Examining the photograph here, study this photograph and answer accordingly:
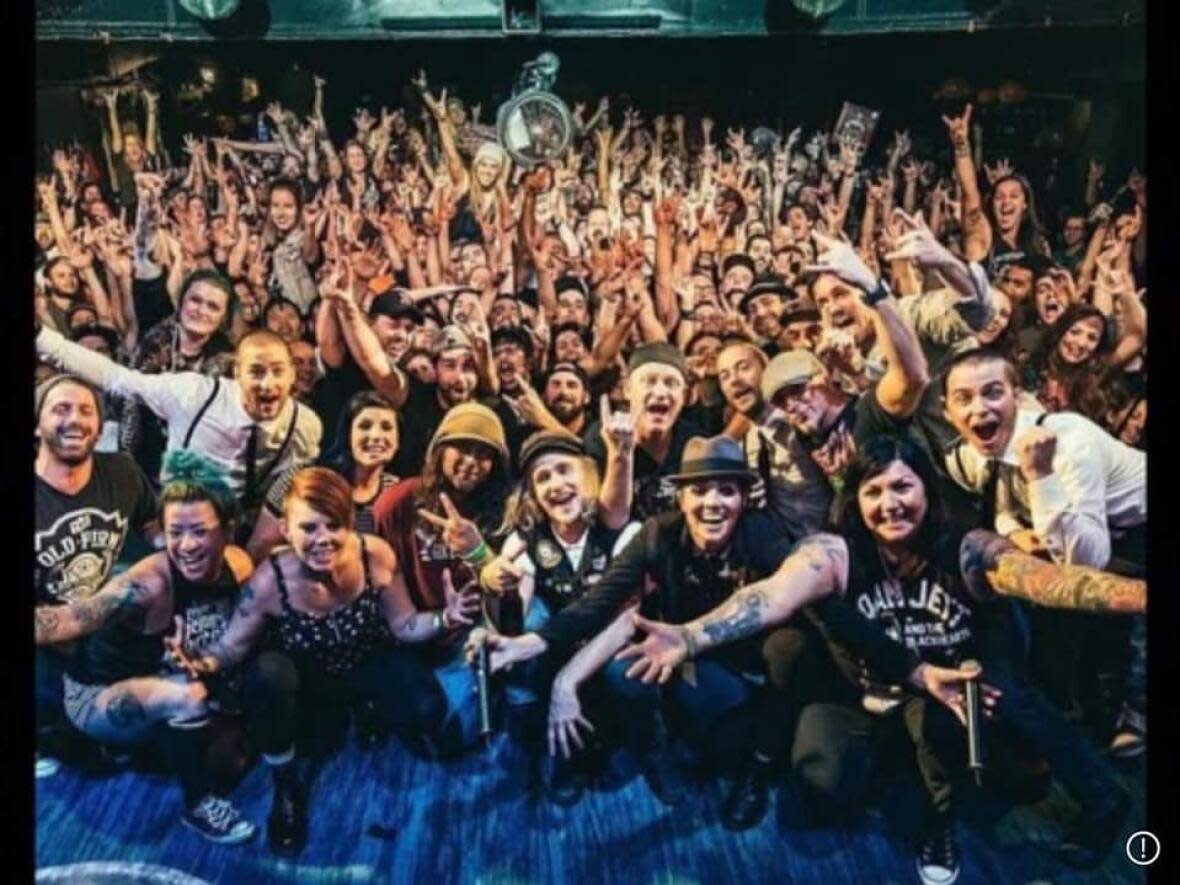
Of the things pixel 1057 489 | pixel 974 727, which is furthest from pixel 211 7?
pixel 974 727

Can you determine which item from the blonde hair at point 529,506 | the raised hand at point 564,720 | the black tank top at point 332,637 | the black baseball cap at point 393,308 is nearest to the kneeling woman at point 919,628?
the raised hand at point 564,720

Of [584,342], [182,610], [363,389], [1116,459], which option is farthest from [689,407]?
[182,610]

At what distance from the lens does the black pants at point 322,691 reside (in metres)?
4.39

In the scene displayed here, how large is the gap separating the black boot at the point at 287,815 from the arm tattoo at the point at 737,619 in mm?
1640

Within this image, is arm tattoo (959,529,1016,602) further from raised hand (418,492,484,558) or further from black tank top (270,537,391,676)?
black tank top (270,537,391,676)

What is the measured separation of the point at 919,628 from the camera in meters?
4.45

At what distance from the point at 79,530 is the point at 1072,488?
149 inches

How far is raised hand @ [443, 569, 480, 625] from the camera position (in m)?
4.42

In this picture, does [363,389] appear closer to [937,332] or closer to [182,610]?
[182,610]

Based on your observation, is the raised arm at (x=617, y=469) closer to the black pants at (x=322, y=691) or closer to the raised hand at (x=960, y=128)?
the black pants at (x=322, y=691)

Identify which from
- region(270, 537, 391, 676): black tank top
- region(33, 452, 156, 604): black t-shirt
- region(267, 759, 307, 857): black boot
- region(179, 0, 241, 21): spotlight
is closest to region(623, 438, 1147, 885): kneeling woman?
region(270, 537, 391, 676): black tank top

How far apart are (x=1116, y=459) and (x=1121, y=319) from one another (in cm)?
54

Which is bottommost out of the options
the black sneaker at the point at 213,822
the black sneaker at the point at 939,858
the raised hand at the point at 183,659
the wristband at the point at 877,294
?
the black sneaker at the point at 939,858

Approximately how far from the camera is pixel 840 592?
444cm
